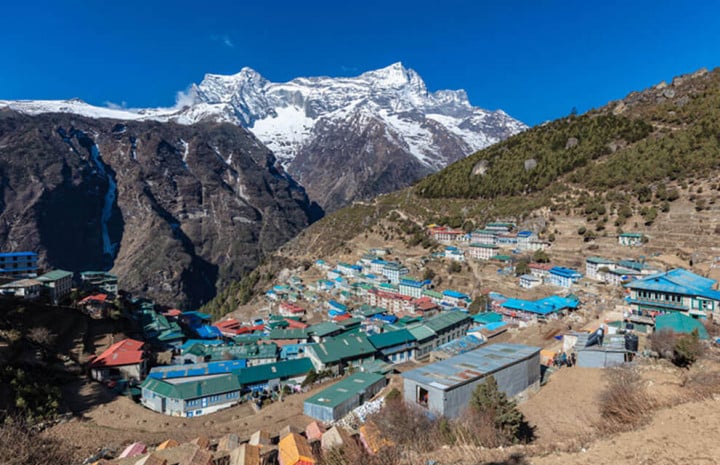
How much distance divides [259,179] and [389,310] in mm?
158643

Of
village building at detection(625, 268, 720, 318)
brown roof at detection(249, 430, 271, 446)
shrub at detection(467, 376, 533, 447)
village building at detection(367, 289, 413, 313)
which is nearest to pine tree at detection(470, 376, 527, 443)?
shrub at detection(467, 376, 533, 447)

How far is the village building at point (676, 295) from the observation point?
88.7ft

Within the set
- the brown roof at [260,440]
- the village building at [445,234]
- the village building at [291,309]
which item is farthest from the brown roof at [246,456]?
the village building at [445,234]

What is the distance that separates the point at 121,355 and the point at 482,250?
4230 centimetres

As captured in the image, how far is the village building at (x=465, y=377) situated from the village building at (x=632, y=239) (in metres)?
28.5

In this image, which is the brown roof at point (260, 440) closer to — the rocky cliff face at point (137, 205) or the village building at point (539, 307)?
the village building at point (539, 307)

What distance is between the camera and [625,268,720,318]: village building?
27.0 metres

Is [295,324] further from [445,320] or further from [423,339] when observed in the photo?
[445,320]

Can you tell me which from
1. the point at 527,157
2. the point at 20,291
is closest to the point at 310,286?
the point at 20,291

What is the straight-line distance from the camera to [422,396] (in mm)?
17250

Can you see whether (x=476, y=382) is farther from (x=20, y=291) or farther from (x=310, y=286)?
(x=310, y=286)

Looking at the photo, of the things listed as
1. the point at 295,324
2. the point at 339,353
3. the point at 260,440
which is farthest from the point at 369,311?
the point at 260,440

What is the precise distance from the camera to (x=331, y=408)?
21.3 metres

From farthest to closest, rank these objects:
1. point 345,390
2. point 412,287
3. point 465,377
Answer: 1. point 412,287
2. point 345,390
3. point 465,377
